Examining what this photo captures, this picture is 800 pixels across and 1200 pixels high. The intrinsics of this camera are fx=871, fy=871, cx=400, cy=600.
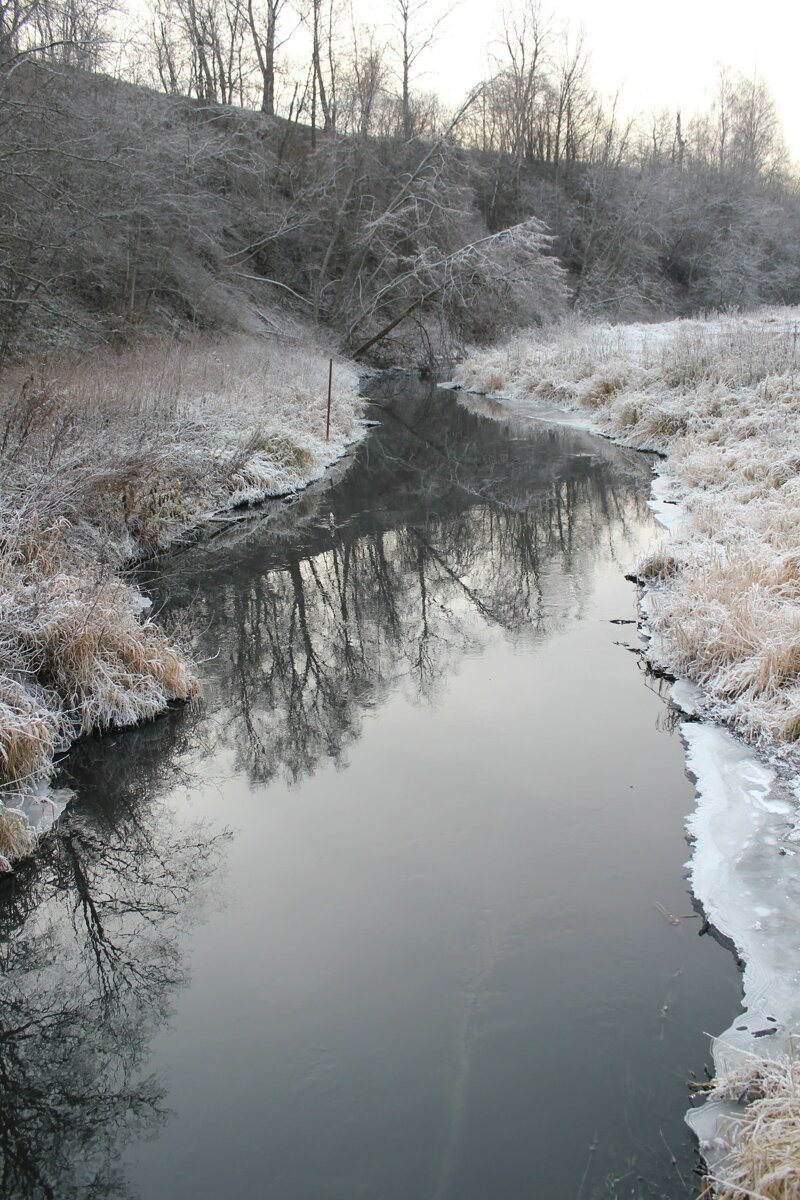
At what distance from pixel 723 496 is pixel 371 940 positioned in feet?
26.0

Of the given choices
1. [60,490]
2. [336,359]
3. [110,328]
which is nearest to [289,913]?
[60,490]

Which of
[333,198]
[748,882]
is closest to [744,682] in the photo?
[748,882]

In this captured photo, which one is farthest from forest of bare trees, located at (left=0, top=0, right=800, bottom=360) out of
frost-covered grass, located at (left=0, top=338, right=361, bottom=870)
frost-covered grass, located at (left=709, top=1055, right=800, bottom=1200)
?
frost-covered grass, located at (left=709, top=1055, right=800, bottom=1200)

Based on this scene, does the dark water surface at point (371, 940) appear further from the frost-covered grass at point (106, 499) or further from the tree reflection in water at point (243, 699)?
the frost-covered grass at point (106, 499)

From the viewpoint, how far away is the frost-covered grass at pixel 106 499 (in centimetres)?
586

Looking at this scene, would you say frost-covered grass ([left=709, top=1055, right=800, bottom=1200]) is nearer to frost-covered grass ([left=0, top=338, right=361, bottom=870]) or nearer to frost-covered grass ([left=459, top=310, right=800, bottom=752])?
frost-covered grass ([left=459, top=310, right=800, bottom=752])

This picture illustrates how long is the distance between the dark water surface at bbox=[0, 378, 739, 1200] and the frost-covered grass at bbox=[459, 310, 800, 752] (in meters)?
0.62

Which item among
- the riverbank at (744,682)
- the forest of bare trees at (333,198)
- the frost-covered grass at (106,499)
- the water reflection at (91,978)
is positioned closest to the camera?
the riverbank at (744,682)

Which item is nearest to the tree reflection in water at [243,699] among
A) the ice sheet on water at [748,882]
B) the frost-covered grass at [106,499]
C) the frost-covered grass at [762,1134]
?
the frost-covered grass at [106,499]

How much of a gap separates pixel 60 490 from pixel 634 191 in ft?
153

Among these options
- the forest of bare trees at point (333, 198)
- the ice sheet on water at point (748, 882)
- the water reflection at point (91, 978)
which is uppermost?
the forest of bare trees at point (333, 198)

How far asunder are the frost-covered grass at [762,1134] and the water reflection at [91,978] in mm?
1984

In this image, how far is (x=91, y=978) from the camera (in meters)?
3.90

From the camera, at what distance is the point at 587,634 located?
7668mm
